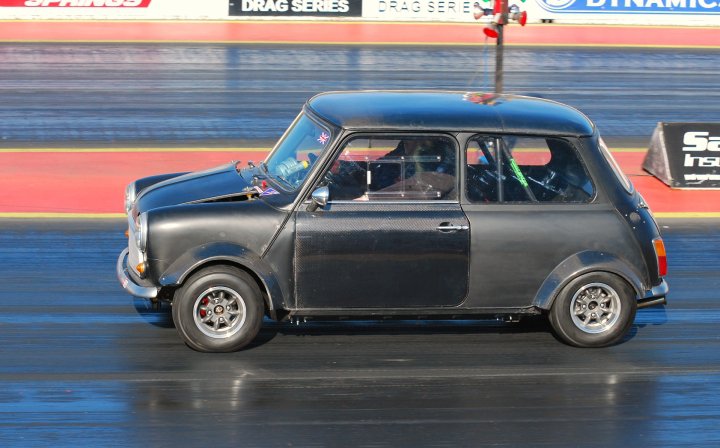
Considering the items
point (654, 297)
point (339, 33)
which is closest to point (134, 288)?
point (654, 297)

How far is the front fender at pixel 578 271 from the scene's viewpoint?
293 inches

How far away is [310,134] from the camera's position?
25.5 ft

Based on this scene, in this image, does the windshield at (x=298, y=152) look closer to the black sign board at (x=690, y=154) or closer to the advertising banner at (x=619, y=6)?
the black sign board at (x=690, y=154)

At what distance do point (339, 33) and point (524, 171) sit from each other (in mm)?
16827

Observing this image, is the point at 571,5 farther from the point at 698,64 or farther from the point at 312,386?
the point at 312,386

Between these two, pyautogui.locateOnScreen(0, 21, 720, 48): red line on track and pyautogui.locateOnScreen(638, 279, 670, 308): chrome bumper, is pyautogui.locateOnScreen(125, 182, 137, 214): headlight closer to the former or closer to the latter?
pyautogui.locateOnScreen(638, 279, 670, 308): chrome bumper

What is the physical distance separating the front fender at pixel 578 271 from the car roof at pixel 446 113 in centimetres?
91

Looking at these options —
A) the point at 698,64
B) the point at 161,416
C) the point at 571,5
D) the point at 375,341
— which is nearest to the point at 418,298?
the point at 375,341

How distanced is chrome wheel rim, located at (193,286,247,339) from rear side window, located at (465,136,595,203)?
1789 millimetres

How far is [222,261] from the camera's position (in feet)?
23.8

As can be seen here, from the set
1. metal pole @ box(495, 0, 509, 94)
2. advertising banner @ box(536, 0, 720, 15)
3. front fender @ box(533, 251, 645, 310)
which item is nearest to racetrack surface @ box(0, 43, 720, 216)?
metal pole @ box(495, 0, 509, 94)

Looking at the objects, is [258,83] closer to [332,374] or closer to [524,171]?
[524,171]

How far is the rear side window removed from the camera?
752 cm

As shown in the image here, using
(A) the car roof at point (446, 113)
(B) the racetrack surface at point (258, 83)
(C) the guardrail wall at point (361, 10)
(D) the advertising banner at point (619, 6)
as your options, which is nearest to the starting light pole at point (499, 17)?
(B) the racetrack surface at point (258, 83)
